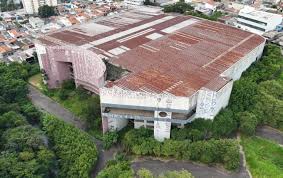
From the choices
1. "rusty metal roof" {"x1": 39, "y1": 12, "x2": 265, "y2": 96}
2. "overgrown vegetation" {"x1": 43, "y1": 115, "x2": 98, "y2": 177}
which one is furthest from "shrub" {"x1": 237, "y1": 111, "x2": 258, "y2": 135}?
"overgrown vegetation" {"x1": 43, "y1": 115, "x2": 98, "y2": 177}

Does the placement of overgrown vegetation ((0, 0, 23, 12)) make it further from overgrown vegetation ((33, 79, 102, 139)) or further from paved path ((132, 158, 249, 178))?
paved path ((132, 158, 249, 178))

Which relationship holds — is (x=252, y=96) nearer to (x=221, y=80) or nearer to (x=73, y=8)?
(x=221, y=80)

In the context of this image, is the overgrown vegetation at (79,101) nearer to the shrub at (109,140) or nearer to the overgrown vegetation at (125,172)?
the shrub at (109,140)

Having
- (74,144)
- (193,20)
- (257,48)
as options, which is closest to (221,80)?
(257,48)

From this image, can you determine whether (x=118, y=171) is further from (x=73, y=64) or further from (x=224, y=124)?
(x=73, y=64)

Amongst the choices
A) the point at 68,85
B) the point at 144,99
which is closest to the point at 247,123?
the point at 144,99

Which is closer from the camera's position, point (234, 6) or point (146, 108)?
point (146, 108)
